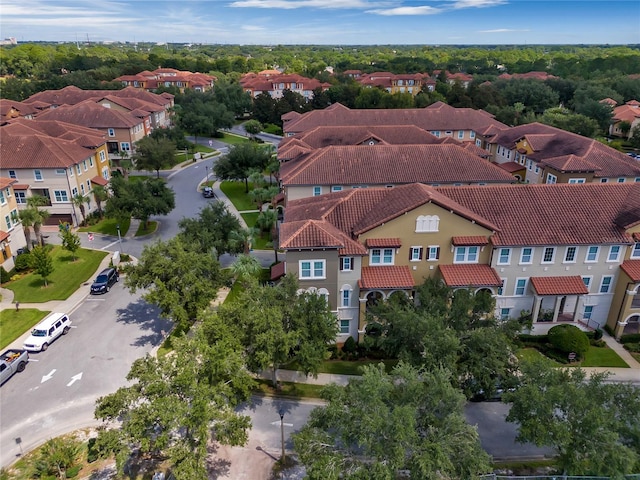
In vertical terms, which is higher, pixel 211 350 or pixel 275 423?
pixel 211 350

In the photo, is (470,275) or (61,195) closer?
(470,275)

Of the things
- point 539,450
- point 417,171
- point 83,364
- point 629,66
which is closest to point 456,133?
point 417,171

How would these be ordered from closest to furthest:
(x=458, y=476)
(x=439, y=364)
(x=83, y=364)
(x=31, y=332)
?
(x=458, y=476), (x=439, y=364), (x=83, y=364), (x=31, y=332)

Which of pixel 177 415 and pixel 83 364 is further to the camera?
pixel 83 364

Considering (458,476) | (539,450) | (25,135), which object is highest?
(25,135)

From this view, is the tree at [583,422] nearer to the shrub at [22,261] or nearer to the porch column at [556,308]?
the porch column at [556,308]

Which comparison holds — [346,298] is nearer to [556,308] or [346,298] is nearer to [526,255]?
[526,255]

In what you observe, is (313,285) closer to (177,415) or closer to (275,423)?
(275,423)

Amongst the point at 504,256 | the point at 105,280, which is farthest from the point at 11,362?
the point at 504,256
